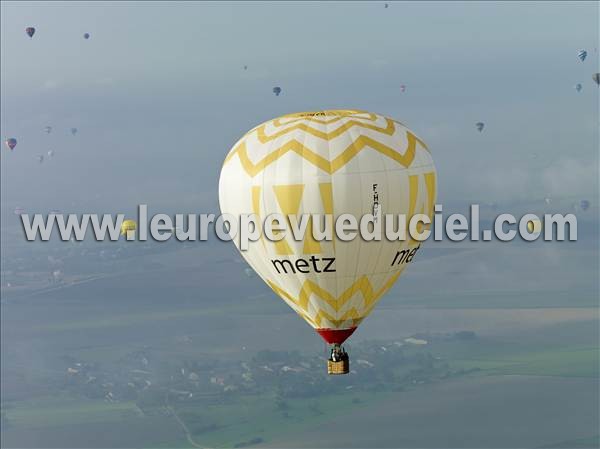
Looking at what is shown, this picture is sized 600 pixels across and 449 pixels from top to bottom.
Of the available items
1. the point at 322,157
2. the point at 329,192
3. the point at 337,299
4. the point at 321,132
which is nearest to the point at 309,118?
the point at 321,132

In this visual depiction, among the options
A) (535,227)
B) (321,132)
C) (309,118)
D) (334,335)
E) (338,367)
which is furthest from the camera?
(535,227)

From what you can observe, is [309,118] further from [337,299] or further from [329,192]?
[337,299]

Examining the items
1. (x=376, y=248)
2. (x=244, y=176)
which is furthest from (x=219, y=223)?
(x=376, y=248)

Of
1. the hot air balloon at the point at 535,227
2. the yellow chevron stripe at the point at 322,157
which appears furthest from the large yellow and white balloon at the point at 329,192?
the hot air balloon at the point at 535,227

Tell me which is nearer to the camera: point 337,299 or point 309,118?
point 309,118

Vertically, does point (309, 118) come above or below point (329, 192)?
above

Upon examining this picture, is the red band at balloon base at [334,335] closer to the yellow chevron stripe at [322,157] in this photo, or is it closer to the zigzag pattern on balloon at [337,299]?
the zigzag pattern on balloon at [337,299]

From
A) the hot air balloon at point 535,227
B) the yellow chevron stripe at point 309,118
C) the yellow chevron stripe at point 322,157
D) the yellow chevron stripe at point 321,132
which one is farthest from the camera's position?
the hot air balloon at point 535,227

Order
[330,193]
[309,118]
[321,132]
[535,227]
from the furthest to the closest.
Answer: [535,227] < [309,118] < [321,132] < [330,193]
